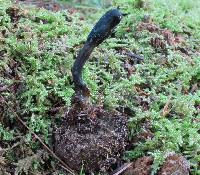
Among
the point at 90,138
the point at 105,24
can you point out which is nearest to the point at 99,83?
the point at 90,138

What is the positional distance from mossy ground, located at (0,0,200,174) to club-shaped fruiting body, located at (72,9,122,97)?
0.15 meters

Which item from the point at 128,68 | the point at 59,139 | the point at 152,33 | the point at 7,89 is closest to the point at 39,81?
the point at 7,89

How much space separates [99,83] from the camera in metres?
2.23

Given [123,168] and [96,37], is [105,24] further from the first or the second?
[123,168]

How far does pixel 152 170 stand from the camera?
178 centimetres

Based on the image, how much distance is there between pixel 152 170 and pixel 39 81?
79cm

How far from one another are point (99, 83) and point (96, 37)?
515 millimetres

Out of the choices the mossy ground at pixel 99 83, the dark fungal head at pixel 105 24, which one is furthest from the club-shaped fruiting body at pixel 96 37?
the mossy ground at pixel 99 83

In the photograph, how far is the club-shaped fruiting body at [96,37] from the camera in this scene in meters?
1.70

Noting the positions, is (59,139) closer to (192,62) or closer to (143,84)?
(143,84)

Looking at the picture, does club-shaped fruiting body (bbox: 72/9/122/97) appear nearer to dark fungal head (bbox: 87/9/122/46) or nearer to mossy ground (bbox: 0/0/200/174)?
dark fungal head (bbox: 87/9/122/46)

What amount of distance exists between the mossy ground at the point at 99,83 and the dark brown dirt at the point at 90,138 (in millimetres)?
83

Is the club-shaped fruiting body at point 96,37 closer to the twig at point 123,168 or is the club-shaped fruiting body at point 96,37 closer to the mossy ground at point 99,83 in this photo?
the mossy ground at point 99,83

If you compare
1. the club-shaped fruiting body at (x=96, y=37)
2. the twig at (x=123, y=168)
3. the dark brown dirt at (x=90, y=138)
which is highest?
the club-shaped fruiting body at (x=96, y=37)
